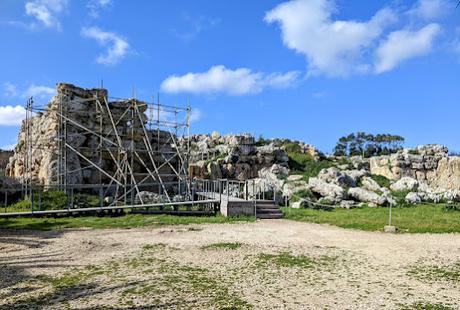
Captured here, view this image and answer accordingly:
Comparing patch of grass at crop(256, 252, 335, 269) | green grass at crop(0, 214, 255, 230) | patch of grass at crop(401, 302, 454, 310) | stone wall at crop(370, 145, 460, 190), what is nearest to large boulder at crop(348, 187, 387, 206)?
green grass at crop(0, 214, 255, 230)

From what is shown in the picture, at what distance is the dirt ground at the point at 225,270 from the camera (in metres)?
7.11

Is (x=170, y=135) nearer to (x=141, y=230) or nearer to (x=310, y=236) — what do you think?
(x=141, y=230)

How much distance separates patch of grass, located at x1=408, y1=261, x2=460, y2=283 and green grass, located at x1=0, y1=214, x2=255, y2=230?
10633mm

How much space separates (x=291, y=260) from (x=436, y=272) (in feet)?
11.7

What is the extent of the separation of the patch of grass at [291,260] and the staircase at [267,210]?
942 cm

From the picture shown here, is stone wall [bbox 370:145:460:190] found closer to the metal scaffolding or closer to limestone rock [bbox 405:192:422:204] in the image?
limestone rock [bbox 405:192:422:204]

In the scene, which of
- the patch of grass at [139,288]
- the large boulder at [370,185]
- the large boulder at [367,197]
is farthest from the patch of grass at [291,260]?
the large boulder at [370,185]

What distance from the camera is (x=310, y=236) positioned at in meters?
14.8

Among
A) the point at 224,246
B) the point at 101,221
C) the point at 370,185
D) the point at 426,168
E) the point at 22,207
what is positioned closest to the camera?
the point at 224,246

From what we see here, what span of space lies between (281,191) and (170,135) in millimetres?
13041

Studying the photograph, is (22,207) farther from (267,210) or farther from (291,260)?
(291,260)

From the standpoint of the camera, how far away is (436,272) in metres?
9.35

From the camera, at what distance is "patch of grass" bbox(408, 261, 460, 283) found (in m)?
8.77

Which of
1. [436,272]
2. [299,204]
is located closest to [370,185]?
[299,204]
